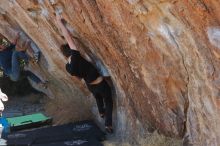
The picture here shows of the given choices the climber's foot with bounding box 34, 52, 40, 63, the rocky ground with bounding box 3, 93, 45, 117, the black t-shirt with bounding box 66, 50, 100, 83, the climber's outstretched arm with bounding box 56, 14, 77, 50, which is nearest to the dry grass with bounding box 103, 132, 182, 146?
the black t-shirt with bounding box 66, 50, 100, 83

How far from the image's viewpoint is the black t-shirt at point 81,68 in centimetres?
723

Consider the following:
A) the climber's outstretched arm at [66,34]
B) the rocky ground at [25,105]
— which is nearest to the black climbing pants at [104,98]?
the climber's outstretched arm at [66,34]

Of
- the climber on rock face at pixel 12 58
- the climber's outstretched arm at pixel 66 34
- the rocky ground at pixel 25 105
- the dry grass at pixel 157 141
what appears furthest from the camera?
the rocky ground at pixel 25 105

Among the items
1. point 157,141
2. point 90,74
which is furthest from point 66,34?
point 157,141

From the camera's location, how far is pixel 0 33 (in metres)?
10.8

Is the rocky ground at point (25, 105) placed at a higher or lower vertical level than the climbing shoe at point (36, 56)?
lower

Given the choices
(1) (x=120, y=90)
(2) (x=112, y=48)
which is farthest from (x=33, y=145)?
(2) (x=112, y=48)

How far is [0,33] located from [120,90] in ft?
15.0

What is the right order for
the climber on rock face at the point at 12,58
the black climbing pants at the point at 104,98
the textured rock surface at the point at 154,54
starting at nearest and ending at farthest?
the textured rock surface at the point at 154,54, the black climbing pants at the point at 104,98, the climber on rock face at the point at 12,58

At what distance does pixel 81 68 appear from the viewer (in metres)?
7.41

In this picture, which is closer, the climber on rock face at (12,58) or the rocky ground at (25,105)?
the climber on rock face at (12,58)

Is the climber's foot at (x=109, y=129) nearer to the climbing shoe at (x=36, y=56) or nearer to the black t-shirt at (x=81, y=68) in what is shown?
the black t-shirt at (x=81, y=68)

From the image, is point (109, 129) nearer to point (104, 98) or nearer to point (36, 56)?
point (104, 98)

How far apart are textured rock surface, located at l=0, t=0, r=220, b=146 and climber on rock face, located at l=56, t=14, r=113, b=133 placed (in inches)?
5.3
